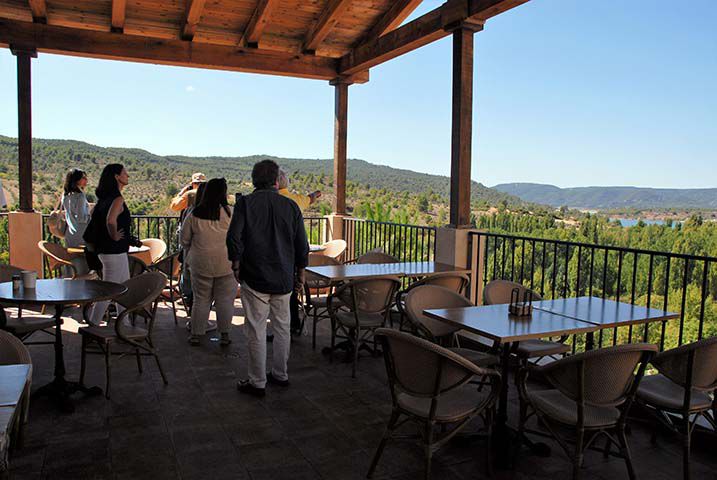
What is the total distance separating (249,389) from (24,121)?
16.5 feet

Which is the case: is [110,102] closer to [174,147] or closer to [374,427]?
[174,147]

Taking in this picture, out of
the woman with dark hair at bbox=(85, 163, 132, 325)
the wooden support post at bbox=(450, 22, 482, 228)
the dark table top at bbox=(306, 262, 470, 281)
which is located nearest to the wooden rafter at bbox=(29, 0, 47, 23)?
the woman with dark hair at bbox=(85, 163, 132, 325)

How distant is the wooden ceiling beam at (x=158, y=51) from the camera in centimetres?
671

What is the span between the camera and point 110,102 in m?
37.2

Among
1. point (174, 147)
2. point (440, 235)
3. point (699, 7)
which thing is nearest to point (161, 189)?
point (174, 147)

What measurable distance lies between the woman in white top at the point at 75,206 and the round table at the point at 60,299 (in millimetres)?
2053

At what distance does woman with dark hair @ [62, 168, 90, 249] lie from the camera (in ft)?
19.2

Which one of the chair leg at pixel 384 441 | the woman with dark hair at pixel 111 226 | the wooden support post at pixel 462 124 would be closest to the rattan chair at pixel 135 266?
the woman with dark hair at pixel 111 226

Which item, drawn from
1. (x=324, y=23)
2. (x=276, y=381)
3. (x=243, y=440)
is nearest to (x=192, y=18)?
(x=324, y=23)

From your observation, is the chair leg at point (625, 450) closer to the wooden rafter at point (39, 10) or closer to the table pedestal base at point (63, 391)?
the table pedestal base at point (63, 391)

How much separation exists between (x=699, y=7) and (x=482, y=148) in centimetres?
1761

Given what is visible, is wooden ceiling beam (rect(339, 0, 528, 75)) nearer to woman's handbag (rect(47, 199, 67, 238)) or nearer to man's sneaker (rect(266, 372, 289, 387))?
man's sneaker (rect(266, 372, 289, 387))

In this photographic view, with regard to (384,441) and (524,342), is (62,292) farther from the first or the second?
(524,342)

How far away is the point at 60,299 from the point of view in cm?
347
